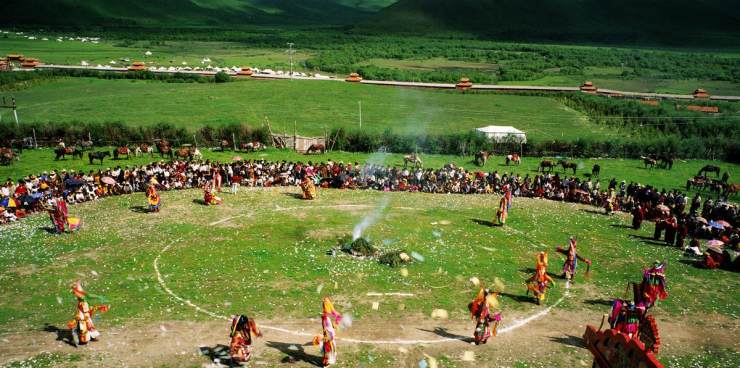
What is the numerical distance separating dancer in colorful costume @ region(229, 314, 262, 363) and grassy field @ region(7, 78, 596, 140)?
1730 inches

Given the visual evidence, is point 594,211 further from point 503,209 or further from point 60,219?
point 60,219

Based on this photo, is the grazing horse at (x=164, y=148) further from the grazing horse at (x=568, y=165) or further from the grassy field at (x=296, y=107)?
the grazing horse at (x=568, y=165)

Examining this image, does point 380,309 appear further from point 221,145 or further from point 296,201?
point 221,145

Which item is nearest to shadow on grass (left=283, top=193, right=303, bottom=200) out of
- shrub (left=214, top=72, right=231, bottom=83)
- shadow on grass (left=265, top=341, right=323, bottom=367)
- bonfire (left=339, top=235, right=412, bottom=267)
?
bonfire (left=339, top=235, right=412, bottom=267)

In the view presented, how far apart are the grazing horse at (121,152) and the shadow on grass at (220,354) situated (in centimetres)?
3426

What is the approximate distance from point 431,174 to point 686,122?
43.7 m

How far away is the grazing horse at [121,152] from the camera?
4970 cm

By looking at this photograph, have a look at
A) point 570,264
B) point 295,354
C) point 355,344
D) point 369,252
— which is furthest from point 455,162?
point 295,354

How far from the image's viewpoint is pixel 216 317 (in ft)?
74.1

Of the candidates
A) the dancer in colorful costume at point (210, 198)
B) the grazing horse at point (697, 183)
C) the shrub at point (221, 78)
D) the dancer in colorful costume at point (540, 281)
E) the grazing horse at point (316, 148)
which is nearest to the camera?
the dancer in colorful costume at point (540, 281)

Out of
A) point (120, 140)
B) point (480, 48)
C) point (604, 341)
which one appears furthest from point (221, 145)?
point (480, 48)

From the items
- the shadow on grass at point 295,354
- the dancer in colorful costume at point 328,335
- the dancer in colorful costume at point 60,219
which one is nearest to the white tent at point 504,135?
the dancer in colorful costume at point 60,219

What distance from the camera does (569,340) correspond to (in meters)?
21.8

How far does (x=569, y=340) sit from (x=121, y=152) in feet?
137
